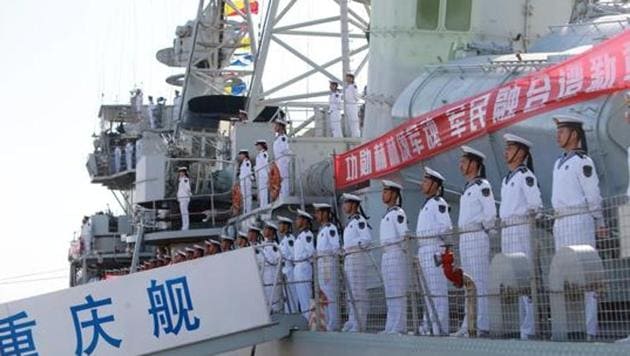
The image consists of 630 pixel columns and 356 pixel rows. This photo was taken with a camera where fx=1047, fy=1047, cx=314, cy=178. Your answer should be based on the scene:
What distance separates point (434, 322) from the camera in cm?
728

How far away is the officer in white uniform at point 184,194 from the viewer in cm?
1965

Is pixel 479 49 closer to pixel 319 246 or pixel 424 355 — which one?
pixel 319 246

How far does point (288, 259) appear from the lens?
9.83m

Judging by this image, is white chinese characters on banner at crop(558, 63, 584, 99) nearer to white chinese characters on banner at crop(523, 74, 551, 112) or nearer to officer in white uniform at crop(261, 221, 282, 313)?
white chinese characters on banner at crop(523, 74, 551, 112)

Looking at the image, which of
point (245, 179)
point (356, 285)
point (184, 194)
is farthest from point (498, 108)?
point (184, 194)

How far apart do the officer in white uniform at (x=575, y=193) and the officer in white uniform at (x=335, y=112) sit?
31.4ft

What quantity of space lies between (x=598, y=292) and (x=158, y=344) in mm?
4438

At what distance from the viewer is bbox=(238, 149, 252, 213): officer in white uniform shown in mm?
15503

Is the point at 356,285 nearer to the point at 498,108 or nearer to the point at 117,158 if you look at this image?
the point at 498,108

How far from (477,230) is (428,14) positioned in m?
5.25

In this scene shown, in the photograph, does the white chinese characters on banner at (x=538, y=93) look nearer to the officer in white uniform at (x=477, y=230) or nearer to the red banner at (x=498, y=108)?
the red banner at (x=498, y=108)

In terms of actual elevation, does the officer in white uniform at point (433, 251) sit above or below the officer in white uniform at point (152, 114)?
below

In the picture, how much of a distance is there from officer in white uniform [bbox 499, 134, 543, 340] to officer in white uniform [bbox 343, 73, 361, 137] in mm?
9054

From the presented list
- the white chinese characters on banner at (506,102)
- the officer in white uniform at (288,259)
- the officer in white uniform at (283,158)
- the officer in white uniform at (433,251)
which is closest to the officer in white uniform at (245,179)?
the officer in white uniform at (283,158)
